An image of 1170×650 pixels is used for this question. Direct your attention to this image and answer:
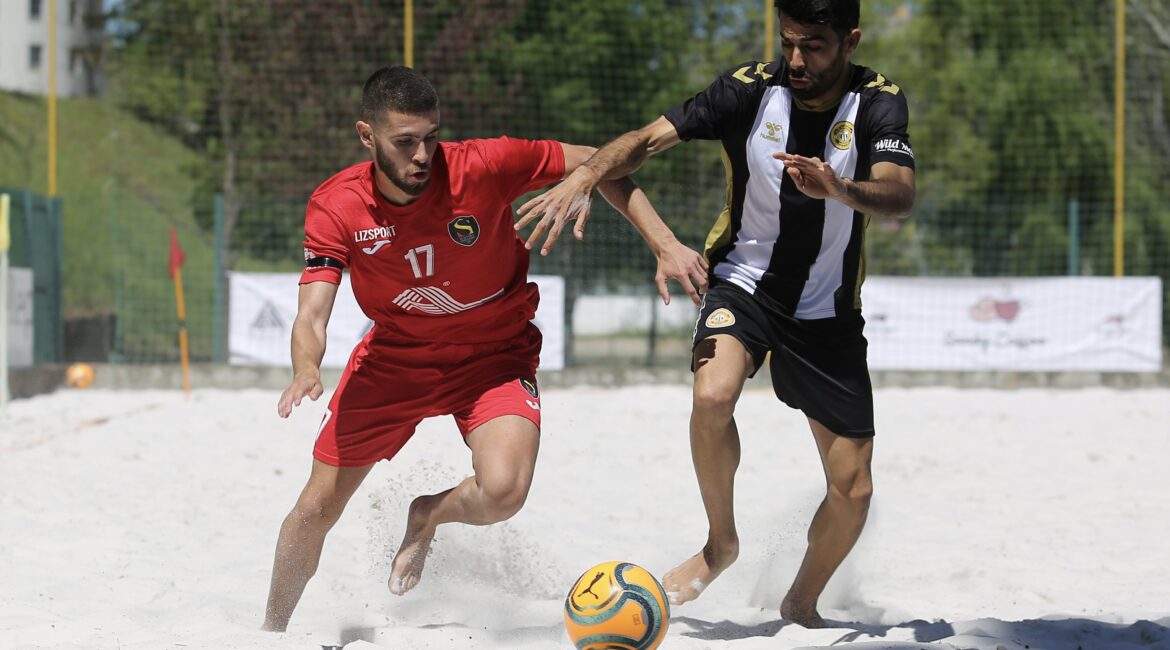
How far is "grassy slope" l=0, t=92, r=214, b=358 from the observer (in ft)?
40.9

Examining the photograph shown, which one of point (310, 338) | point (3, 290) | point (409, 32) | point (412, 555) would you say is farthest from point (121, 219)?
point (310, 338)

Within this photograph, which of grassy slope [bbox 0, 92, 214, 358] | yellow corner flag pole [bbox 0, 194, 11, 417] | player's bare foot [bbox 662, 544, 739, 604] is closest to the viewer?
player's bare foot [bbox 662, 544, 739, 604]

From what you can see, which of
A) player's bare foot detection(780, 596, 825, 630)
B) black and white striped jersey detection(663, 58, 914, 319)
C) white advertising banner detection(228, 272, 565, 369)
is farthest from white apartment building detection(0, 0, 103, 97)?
player's bare foot detection(780, 596, 825, 630)

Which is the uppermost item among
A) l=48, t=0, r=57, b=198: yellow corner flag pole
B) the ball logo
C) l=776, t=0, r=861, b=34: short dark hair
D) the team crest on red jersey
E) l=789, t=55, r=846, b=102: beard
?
l=48, t=0, r=57, b=198: yellow corner flag pole

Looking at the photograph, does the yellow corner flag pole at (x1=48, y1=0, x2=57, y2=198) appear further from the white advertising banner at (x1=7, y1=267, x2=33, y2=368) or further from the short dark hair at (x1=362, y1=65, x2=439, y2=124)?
the short dark hair at (x1=362, y1=65, x2=439, y2=124)

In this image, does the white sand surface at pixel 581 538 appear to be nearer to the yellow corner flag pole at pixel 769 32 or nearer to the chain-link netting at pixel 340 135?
the chain-link netting at pixel 340 135

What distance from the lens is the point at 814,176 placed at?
341 centimetres

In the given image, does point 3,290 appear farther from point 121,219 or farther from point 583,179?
point 583,179

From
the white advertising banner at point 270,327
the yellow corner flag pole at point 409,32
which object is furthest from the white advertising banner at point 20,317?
the yellow corner flag pole at point 409,32

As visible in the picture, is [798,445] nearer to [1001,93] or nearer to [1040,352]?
[1040,352]

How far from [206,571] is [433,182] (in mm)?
2024

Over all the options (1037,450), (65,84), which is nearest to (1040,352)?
(1037,450)

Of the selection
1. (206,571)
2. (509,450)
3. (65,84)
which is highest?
(65,84)

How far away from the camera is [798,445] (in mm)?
8062
